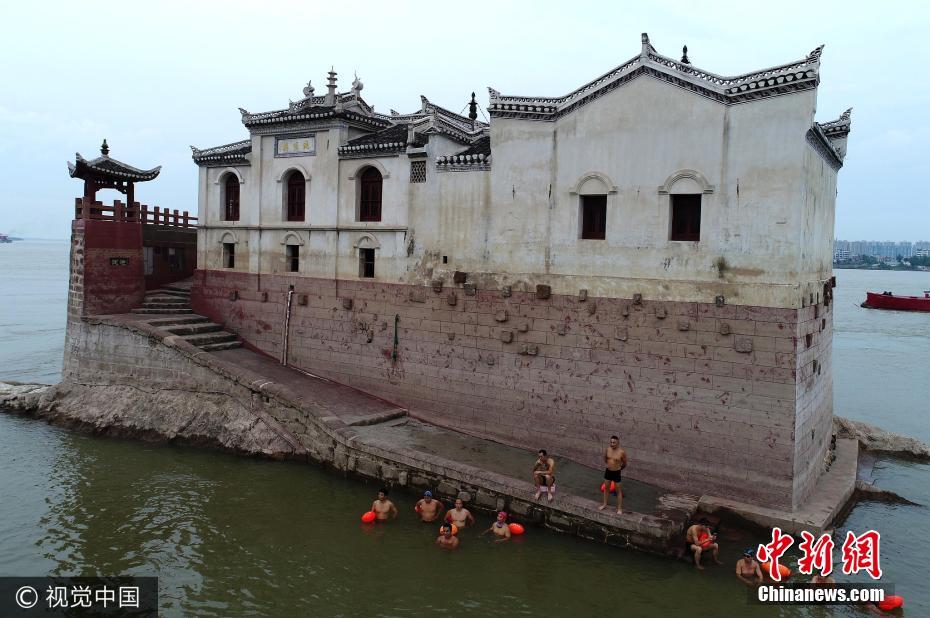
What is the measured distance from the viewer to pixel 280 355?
20.1m

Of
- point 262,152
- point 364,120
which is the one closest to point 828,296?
point 364,120

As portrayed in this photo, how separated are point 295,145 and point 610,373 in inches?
442

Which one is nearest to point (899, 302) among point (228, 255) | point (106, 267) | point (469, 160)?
point (469, 160)

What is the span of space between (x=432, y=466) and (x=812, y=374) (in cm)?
779

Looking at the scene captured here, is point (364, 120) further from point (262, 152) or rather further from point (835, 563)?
point (835, 563)

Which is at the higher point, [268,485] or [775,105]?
[775,105]

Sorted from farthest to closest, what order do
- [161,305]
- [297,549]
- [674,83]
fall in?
[161,305] → [674,83] → [297,549]

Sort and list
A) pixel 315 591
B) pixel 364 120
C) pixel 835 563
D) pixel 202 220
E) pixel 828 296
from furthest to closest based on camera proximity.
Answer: pixel 202 220 → pixel 364 120 → pixel 828 296 → pixel 835 563 → pixel 315 591

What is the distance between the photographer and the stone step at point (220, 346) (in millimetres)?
19709

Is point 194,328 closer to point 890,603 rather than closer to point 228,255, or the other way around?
point 228,255

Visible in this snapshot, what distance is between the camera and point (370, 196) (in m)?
18.8

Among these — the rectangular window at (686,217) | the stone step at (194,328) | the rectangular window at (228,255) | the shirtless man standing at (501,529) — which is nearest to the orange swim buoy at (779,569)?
the shirtless man standing at (501,529)

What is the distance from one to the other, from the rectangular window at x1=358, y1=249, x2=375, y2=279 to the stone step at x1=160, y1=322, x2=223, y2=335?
5.37 m

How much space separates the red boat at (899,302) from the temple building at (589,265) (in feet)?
195
